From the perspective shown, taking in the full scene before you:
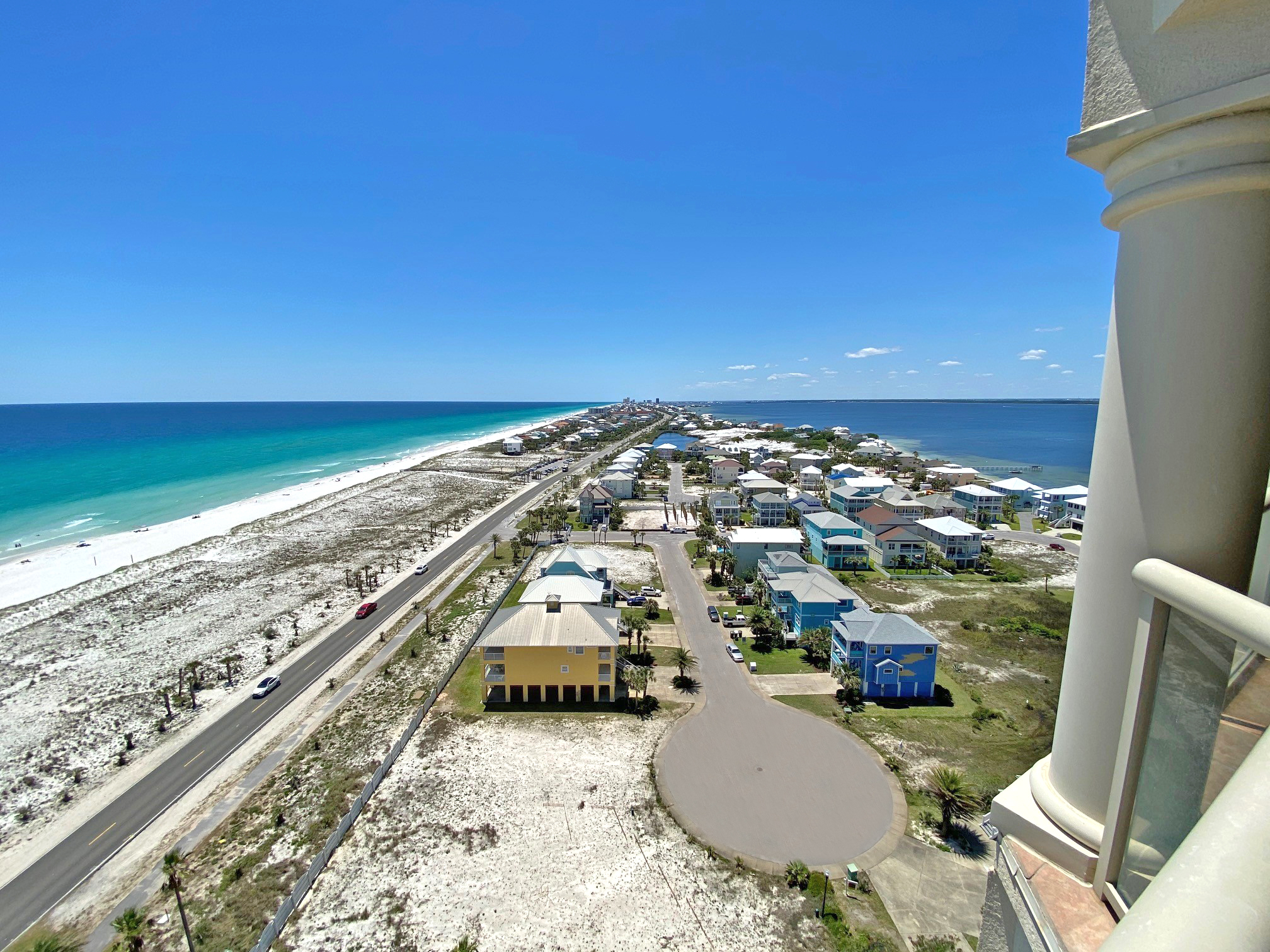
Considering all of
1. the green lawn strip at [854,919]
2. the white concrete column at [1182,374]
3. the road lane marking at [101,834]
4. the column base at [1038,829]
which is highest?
the white concrete column at [1182,374]

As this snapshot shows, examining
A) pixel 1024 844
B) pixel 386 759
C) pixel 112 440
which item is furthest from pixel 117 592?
pixel 112 440

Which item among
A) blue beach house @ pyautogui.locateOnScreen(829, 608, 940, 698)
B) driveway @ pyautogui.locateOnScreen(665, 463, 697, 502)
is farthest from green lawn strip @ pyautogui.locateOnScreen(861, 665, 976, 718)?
driveway @ pyautogui.locateOnScreen(665, 463, 697, 502)

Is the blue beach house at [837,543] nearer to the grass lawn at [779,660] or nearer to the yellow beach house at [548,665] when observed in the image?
the grass lawn at [779,660]

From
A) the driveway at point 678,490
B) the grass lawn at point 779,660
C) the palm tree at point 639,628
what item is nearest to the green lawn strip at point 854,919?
the grass lawn at point 779,660

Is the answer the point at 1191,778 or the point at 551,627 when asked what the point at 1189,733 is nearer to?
the point at 1191,778

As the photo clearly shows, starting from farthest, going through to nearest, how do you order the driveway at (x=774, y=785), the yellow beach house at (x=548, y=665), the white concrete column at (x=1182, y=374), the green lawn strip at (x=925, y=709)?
the yellow beach house at (x=548, y=665), the green lawn strip at (x=925, y=709), the driveway at (x=774, y=785), the white concrete column at (x=1182, y=374)

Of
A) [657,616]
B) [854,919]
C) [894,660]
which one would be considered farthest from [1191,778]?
[657,616]

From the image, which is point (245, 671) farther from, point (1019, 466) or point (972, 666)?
point (1019, 466)

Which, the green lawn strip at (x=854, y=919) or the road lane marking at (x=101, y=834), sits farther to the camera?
the road lane marking at (x=101, y=834)
